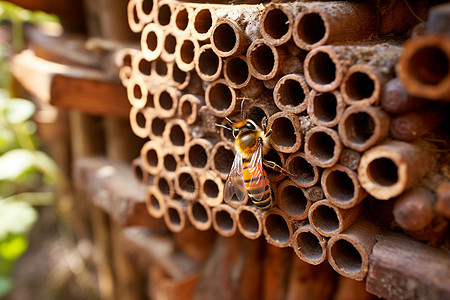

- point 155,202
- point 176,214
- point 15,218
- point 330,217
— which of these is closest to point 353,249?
point 330,217

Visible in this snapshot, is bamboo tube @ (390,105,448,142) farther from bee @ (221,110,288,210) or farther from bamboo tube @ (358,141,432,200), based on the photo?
bee @ (221,110,288,210)

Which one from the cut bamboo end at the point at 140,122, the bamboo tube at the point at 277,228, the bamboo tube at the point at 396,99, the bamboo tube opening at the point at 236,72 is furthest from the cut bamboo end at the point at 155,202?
the bamboo tube at the point at 396,99

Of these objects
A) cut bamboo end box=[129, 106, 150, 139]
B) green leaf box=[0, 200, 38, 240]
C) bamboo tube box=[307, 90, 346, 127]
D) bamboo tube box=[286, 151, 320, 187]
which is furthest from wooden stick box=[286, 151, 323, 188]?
green leaf box=[0, 200, 38, 240]

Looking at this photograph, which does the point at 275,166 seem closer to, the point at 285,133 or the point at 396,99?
the point at 285,133

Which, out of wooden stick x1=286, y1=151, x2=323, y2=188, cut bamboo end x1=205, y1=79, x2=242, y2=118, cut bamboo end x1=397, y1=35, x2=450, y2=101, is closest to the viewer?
cut bamboo end x1=397, y1=35, x2=450, y2=101

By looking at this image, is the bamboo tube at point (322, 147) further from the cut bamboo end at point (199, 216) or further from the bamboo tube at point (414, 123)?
the cut bamboo end at point (199, 216)

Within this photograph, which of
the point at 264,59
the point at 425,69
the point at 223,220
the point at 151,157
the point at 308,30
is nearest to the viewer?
the point at 425,69

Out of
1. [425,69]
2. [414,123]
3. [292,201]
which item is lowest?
[292,201]
